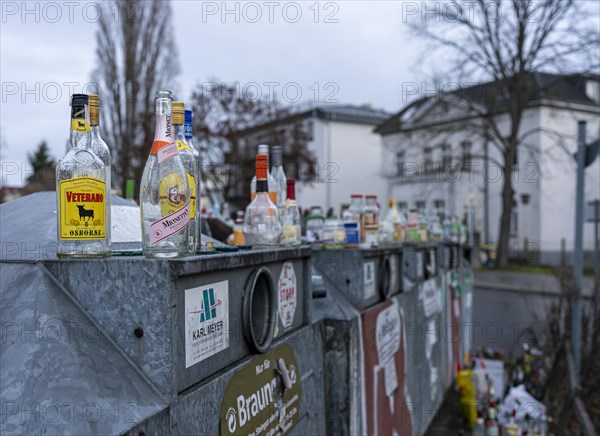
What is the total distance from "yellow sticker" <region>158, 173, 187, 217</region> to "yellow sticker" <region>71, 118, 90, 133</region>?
274mm

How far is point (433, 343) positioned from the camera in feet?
16.2

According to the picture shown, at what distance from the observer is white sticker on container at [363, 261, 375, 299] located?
3195mm

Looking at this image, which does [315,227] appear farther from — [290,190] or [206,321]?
[206,321]

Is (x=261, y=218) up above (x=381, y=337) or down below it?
above

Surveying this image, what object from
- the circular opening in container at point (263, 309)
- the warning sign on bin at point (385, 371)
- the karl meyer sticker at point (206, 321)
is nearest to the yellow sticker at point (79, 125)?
the karl meyer sticker at point (206, 321)

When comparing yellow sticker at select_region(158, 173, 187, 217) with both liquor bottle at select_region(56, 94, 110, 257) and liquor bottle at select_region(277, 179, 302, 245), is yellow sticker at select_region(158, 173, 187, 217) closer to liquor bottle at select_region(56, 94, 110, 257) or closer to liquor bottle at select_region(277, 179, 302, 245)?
liquor bottle at select_region(56, 94, 110, 257)

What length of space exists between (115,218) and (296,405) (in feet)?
3.52

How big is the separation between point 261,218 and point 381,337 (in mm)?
1234

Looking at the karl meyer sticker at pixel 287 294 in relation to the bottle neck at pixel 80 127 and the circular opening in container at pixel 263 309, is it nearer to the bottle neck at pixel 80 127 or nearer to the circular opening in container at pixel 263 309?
the circular opening in container at pixel 263 309

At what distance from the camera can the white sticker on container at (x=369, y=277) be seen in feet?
10.5

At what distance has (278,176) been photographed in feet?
10.9

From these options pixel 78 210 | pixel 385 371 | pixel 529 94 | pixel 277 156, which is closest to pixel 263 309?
pixel 78 210

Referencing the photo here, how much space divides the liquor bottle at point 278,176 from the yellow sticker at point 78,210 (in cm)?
154

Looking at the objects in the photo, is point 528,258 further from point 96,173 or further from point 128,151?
point 96,173
